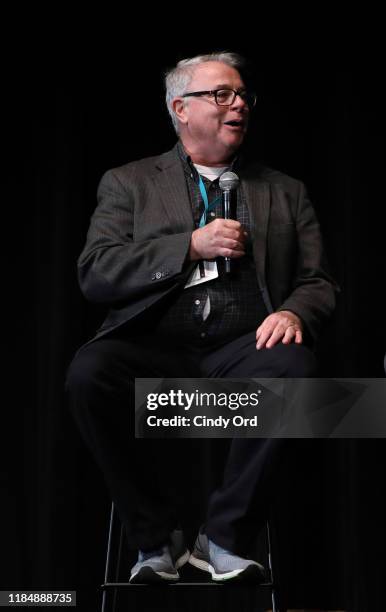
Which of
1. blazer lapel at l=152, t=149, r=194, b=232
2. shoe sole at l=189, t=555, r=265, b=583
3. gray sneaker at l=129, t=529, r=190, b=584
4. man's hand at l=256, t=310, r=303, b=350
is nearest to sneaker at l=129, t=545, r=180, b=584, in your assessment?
gray sneaker at l=129, t=529, r=190, b=584

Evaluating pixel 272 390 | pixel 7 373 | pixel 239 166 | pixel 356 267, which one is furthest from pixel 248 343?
pixel 7 373

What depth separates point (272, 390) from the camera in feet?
6.49

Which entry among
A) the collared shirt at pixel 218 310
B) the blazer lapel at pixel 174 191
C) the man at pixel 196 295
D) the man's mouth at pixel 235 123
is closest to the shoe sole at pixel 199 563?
the man at pixel 196 295

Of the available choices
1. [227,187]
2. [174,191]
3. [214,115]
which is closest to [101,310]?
[174,191]

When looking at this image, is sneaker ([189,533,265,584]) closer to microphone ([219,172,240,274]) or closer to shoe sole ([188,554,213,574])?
shoe sole ([188,554,213,574])

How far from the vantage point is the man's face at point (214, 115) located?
2.29 m

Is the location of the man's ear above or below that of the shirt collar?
above

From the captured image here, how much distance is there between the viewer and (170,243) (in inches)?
83.2

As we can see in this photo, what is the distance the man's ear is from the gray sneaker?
1.04 m

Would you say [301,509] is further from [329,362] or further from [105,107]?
[105,107]

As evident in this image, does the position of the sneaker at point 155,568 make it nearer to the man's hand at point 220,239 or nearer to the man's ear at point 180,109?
the man's hand at point 220,239

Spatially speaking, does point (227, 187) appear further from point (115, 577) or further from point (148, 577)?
point (115, 577)

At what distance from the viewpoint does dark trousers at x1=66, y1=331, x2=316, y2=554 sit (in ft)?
6.36

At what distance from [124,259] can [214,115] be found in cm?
45
